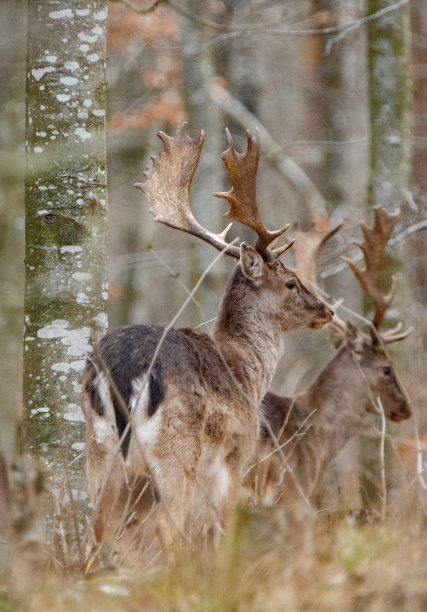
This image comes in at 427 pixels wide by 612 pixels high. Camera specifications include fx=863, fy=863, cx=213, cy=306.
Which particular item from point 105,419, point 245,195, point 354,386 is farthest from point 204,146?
point 105,419

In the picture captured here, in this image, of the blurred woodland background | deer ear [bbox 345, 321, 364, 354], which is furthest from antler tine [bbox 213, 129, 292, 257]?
deer ear [bbox 345, 321, 364, 354]

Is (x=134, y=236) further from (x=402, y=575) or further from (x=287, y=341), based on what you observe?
(x=402, y=575)

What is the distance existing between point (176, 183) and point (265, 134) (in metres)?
6.12

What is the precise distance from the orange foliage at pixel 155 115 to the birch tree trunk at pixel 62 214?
253 inches

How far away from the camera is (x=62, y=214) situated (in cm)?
477

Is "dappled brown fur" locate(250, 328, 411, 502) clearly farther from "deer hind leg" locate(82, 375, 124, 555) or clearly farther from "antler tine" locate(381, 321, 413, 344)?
"deer hind leg" locate(82, 375, 124, 555)

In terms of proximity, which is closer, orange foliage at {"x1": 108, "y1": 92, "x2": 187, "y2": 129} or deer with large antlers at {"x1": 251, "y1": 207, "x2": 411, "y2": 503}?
deer with large antlers at {"x1": 251, "y1": 207, "x2": 411, "y2": 503}

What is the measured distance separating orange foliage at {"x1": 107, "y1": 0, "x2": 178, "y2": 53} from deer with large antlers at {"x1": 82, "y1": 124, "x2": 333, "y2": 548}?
6.08 metres

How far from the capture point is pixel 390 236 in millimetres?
7062

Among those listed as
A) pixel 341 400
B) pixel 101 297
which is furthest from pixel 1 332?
pixel 101 297

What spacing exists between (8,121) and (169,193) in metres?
7.61

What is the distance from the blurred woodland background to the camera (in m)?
7.41

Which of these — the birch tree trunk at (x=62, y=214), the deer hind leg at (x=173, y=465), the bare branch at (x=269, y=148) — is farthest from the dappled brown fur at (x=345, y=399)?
the bare branch at (x=269, y=148)

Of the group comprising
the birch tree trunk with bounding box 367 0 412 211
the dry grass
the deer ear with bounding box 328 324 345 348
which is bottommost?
the deer ear with bounding box 328 324 345 348
